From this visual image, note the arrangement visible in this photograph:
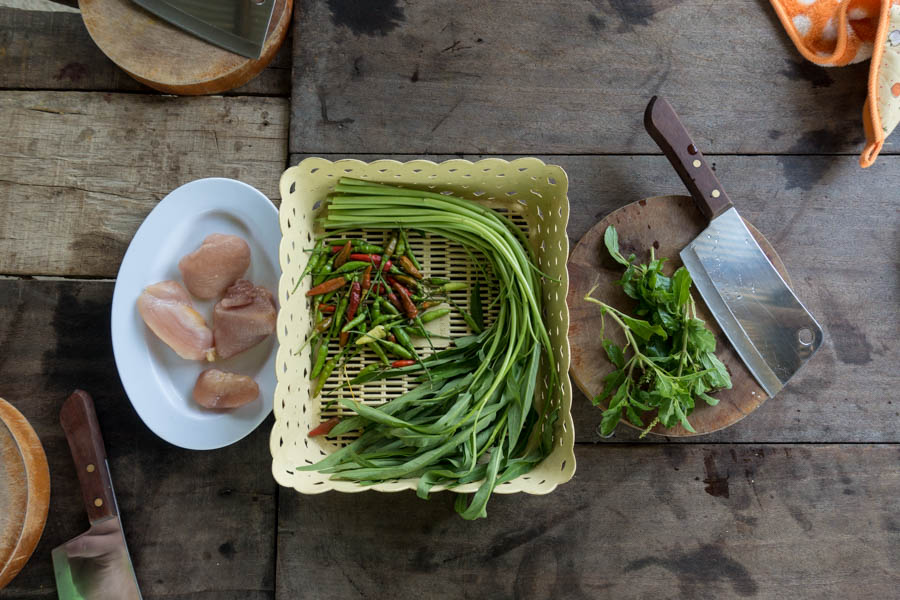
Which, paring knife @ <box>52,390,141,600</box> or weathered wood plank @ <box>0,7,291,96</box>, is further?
weathered wood plank @ <box>0,7,291,96</box>

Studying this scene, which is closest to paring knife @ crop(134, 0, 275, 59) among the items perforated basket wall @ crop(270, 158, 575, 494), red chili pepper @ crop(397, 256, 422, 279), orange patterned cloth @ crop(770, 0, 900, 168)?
perforated basket wall @ crop(270, 158, 575, 494)

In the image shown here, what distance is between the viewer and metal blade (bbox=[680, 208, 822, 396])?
1.39m

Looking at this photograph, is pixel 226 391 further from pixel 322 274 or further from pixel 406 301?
pixel 406 301

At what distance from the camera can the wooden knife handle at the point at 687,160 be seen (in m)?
1.39

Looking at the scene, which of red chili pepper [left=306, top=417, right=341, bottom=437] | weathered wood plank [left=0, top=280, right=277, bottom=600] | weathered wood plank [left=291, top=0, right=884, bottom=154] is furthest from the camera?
weathered wood plank [left=291, top=0, right=884, bottom=154]

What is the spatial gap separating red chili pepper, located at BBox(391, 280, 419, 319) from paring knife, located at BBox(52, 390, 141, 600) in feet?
2.80

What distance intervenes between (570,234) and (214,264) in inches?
37.0

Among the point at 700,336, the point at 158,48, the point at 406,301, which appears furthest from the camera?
the point at 158,48

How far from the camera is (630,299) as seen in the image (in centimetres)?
142

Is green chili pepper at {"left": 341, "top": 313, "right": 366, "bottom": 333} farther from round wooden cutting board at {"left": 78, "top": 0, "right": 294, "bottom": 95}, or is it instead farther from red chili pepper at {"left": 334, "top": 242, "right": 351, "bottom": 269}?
round wooden cutting board at {"left": 78, "top": 0, "right": 294, "bottom": 95}

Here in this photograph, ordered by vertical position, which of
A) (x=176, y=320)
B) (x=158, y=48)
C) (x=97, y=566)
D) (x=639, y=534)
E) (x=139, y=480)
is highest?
(x=158, y=48)

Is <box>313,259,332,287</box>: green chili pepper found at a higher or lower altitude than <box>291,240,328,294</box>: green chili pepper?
lower

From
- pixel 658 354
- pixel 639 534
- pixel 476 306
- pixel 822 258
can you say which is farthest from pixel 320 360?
pixel 822 258

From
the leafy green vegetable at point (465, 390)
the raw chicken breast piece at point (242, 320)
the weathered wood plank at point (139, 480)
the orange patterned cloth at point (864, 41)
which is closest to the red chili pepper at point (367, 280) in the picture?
the leafy green vegetable at point (465, 390)
